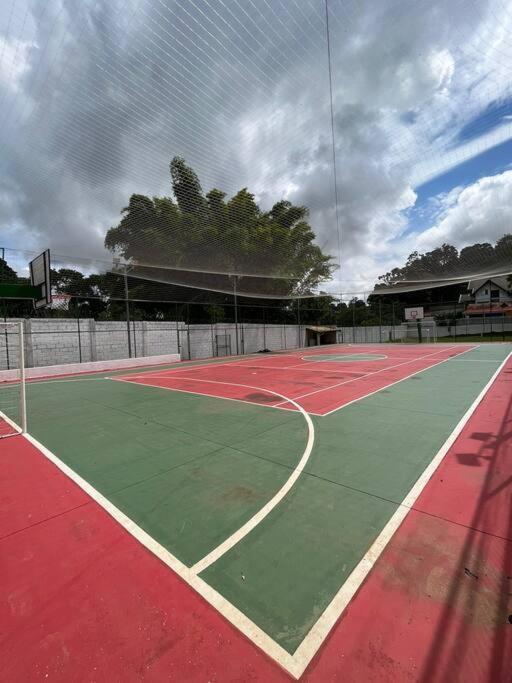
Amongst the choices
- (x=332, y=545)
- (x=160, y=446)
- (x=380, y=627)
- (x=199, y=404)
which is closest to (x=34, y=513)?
(x=160, y=446)

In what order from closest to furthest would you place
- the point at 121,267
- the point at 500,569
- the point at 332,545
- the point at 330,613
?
the point at 330,613
the point at 500,569
the point at 332,545
the point at 121,267

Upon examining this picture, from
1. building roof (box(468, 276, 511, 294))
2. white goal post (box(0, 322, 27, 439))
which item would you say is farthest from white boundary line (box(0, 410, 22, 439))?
building roof (box(468, 276, 511, 294))

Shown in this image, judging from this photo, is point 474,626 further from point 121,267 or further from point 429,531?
point 121,267

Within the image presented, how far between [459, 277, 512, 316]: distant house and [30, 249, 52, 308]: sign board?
5000cm

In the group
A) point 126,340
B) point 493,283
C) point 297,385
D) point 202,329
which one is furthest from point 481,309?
point 126,340

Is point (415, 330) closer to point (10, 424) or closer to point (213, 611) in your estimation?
point (10, 424)

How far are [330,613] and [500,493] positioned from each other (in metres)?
2.47

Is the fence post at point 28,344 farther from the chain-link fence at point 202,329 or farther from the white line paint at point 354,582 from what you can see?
the white line paint at point 354,582

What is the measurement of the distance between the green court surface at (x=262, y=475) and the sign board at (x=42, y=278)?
429cm

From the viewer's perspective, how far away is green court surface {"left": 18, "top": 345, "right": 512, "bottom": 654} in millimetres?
2375

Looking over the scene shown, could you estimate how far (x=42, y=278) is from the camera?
36.0 ft

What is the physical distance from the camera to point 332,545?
2688 mm

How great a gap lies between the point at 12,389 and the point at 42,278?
12.7 feet

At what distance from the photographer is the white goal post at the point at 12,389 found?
19.8 ft
